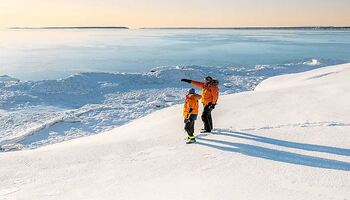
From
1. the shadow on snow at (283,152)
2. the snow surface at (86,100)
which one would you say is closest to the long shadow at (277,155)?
the shadow on snow at (283,152)

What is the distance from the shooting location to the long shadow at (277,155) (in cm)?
569

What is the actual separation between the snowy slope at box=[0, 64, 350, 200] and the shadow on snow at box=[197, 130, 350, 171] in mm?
15

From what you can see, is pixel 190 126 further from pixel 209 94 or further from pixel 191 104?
pixel 209 94

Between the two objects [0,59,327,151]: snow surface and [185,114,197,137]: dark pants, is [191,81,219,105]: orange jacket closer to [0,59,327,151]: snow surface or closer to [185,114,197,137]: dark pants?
[185,114,197,137]: dark pants

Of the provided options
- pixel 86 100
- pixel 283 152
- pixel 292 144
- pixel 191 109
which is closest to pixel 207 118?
pixel 191 109

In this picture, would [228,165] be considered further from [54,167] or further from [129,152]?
[54,167]

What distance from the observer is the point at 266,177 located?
5312 mm

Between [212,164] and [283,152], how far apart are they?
49.0 inches

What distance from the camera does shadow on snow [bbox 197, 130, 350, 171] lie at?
18.9ft

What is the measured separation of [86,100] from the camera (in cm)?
2033

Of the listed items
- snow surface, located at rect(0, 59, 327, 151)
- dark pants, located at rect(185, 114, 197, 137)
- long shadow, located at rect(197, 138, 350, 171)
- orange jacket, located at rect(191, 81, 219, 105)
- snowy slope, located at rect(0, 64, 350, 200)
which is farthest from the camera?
snow surface, located at rect(0, 59, 327, 151)

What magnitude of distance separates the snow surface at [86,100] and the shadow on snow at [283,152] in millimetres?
7245

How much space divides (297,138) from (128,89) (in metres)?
16.9

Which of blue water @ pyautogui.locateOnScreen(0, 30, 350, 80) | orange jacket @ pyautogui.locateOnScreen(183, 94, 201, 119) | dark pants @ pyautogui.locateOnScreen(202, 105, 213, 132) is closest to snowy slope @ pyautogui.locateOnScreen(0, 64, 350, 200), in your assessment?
dark pants @ pyautogui.locateOnScreen(202, 105, 213, 132)
